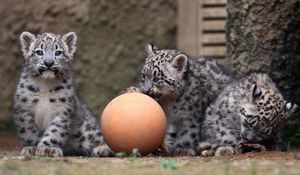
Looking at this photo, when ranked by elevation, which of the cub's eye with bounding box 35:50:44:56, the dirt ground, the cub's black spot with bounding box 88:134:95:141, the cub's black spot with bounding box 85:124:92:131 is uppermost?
the cub's eye with bounding box 35:50:44:56

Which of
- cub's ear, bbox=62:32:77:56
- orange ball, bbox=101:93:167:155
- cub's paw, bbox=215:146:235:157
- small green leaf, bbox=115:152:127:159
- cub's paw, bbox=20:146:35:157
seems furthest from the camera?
cub's ear, bbox=62:32:77:56

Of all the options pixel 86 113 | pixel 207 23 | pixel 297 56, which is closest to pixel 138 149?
pixel 86 113

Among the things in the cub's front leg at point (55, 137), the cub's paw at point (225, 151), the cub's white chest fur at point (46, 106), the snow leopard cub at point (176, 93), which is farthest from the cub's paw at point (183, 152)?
the cub's white chest fur at point (46, 106)

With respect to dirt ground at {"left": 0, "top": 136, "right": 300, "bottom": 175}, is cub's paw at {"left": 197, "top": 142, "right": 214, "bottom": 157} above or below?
→ above

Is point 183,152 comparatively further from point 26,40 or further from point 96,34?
point 96,34

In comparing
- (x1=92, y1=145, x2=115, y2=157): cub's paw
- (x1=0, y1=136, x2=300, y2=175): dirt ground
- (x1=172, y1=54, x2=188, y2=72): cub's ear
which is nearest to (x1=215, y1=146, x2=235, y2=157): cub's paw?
(x1=0, y1=136, x2=300, y2=175): dirt ground

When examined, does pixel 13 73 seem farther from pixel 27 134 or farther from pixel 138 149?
pixel 138 149

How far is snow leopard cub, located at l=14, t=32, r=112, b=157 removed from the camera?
11203 millimetres

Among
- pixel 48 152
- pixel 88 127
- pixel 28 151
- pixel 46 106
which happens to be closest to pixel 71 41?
pixel 46 106

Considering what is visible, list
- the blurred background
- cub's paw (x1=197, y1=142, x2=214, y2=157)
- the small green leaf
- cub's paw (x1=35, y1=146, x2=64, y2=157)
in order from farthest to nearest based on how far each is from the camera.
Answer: the blurred background, cub's paw (x1=197, y1=142, x2=214, y2=157), cub's paw (x1=35, y1=146, x2=64, y2=157), the small green leaf

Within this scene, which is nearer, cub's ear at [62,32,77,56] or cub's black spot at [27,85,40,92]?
cub's black spot at [27,85,40,92]

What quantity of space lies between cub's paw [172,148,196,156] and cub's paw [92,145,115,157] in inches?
34.2

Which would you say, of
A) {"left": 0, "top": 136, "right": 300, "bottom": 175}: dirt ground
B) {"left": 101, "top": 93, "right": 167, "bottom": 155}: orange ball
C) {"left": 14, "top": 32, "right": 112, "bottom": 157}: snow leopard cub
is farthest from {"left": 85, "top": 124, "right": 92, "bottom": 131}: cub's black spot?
{"left": 0, "top": 136, "right": 300, "bottom": 175}: dirt ground

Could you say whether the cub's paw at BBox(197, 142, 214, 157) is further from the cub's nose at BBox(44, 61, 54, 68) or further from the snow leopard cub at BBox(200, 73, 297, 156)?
the cub's nose at BBox(44, 61, 54, 68)
